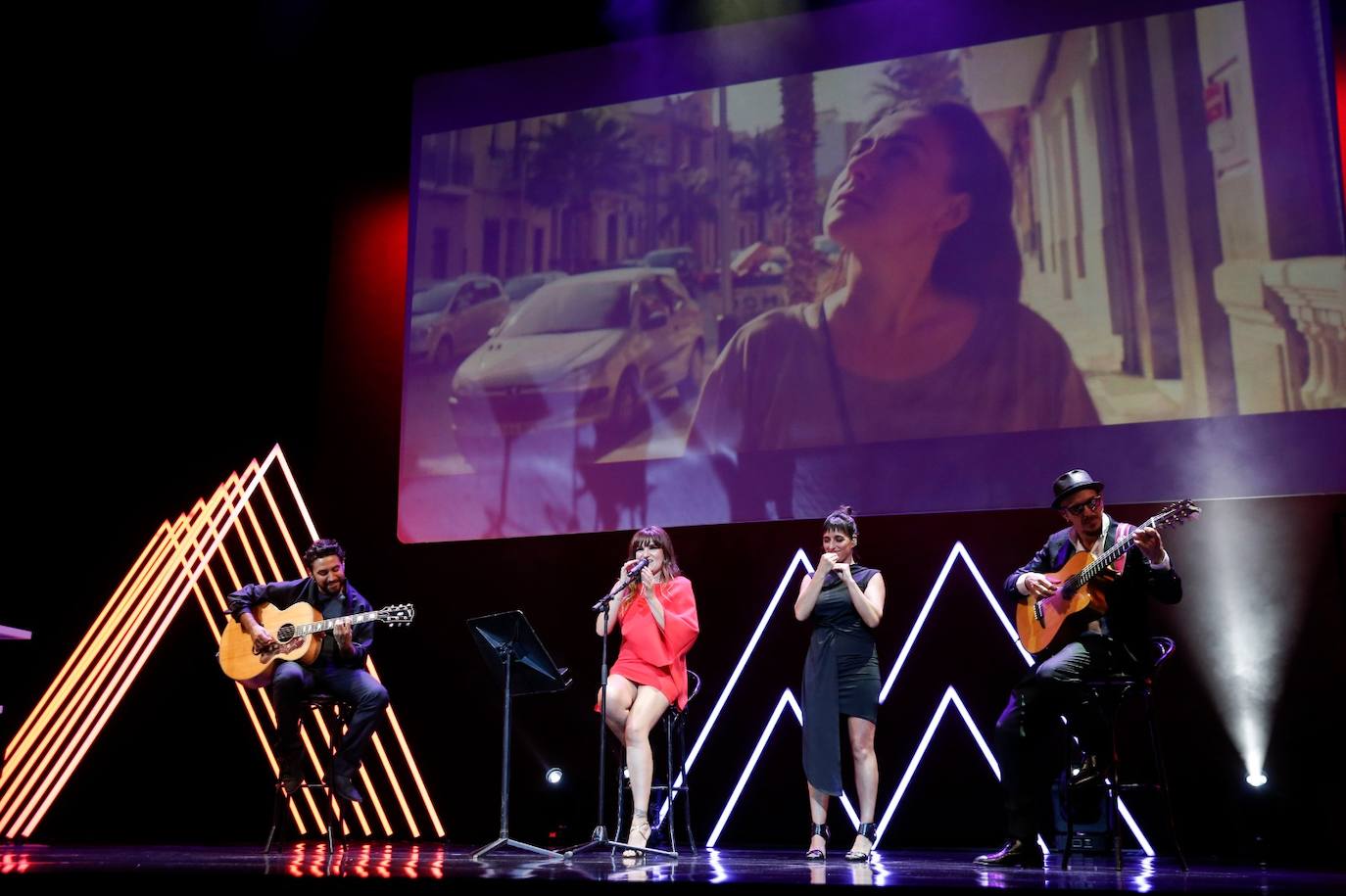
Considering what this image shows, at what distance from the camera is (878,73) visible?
630 centimetres

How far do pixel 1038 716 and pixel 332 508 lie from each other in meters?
4.30

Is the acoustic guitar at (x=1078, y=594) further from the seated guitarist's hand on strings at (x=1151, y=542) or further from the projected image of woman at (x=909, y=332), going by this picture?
the projected image of woman at (x=909, y=332)

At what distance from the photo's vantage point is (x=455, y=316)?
686 cm

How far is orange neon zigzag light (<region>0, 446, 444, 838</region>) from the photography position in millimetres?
6879

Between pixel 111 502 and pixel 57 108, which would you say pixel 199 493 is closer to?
pixel 111 502

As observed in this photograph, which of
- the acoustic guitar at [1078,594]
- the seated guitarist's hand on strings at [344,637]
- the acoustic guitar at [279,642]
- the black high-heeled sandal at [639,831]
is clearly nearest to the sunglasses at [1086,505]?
the acoustic guitar at [1078,594]

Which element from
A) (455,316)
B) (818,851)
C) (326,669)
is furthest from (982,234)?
(326,669)

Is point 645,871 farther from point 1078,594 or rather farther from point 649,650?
point 1078,594

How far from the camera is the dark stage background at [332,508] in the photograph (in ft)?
18.4

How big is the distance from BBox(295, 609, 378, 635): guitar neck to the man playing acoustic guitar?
29mm

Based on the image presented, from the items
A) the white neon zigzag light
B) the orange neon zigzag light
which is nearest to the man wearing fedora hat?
the white neon zigzag light

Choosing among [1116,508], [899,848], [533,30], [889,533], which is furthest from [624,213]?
[899,848]

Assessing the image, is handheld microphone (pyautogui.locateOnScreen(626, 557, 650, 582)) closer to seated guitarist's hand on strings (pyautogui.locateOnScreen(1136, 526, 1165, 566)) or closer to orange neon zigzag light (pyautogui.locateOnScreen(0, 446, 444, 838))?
seated guitarist's hand on strings (pyautogui.locateOnScreen(1136, 526, 1165, 566))

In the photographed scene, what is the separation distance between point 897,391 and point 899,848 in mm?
2200
